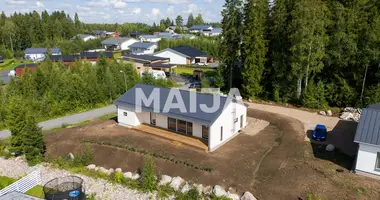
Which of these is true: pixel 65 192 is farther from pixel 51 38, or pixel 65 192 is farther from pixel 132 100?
pixel 51 38

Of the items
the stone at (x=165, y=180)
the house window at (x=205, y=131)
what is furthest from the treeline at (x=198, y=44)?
the stone at (x=165, y=180)

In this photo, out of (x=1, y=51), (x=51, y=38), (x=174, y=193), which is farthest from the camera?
(x=51, y=38)

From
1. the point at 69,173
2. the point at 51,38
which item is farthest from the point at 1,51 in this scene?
the point at 69,173

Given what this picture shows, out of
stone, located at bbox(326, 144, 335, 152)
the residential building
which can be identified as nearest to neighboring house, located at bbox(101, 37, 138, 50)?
the residential building

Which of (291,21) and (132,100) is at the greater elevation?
(291,21)

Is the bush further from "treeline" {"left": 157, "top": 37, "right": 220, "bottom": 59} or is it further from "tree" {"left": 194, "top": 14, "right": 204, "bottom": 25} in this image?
"tree" {"left": 194, "top": 14, "right": 204, "bottom": 25}

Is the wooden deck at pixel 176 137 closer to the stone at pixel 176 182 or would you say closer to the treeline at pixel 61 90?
the stone at pixel 176 182

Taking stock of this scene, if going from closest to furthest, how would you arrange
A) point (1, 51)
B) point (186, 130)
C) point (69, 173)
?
point (69, 173) → point (186, 130) → point (1, 51)
